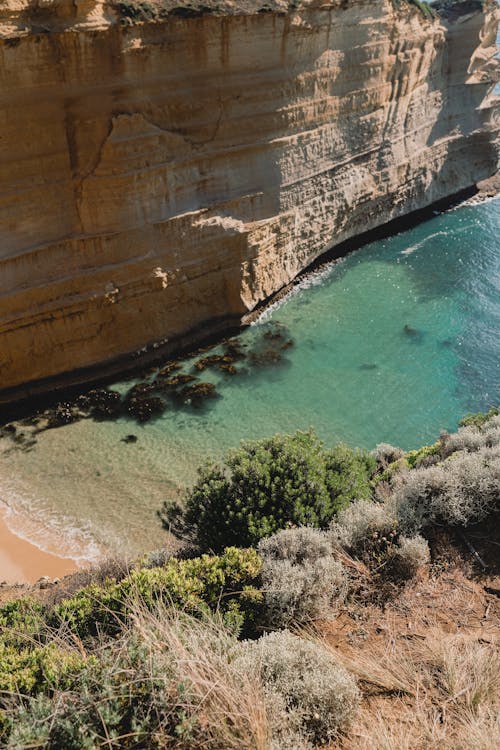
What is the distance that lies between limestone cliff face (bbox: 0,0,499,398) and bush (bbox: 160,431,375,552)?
7940 millimetres

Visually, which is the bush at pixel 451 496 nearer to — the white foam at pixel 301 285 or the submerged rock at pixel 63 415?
the submerged rock at pixel 63 415

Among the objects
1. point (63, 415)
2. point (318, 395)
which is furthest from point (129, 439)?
point (318, 395)

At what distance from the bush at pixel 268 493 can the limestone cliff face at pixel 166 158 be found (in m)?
7.94

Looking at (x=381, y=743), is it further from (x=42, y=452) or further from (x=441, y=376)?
(x=441, y=376)

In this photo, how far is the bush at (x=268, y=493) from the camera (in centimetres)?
815

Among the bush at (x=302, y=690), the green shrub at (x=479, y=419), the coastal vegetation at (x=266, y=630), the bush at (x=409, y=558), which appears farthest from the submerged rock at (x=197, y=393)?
the bush at (x=302, y=690)

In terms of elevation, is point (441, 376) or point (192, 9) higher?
point (192, 9)

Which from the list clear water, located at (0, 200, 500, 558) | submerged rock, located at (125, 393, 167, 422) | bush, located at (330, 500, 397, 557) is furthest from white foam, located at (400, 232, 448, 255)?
bush, located at (330, 500, 397, 557)

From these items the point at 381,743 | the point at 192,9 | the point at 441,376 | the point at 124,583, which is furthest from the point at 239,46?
the point at 381,743

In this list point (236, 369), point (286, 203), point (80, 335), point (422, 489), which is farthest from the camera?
point (286, 203)

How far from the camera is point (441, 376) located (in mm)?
17625

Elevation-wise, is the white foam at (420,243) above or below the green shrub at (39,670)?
below

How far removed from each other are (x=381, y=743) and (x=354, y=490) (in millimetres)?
4573

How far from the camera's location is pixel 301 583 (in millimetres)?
6285
